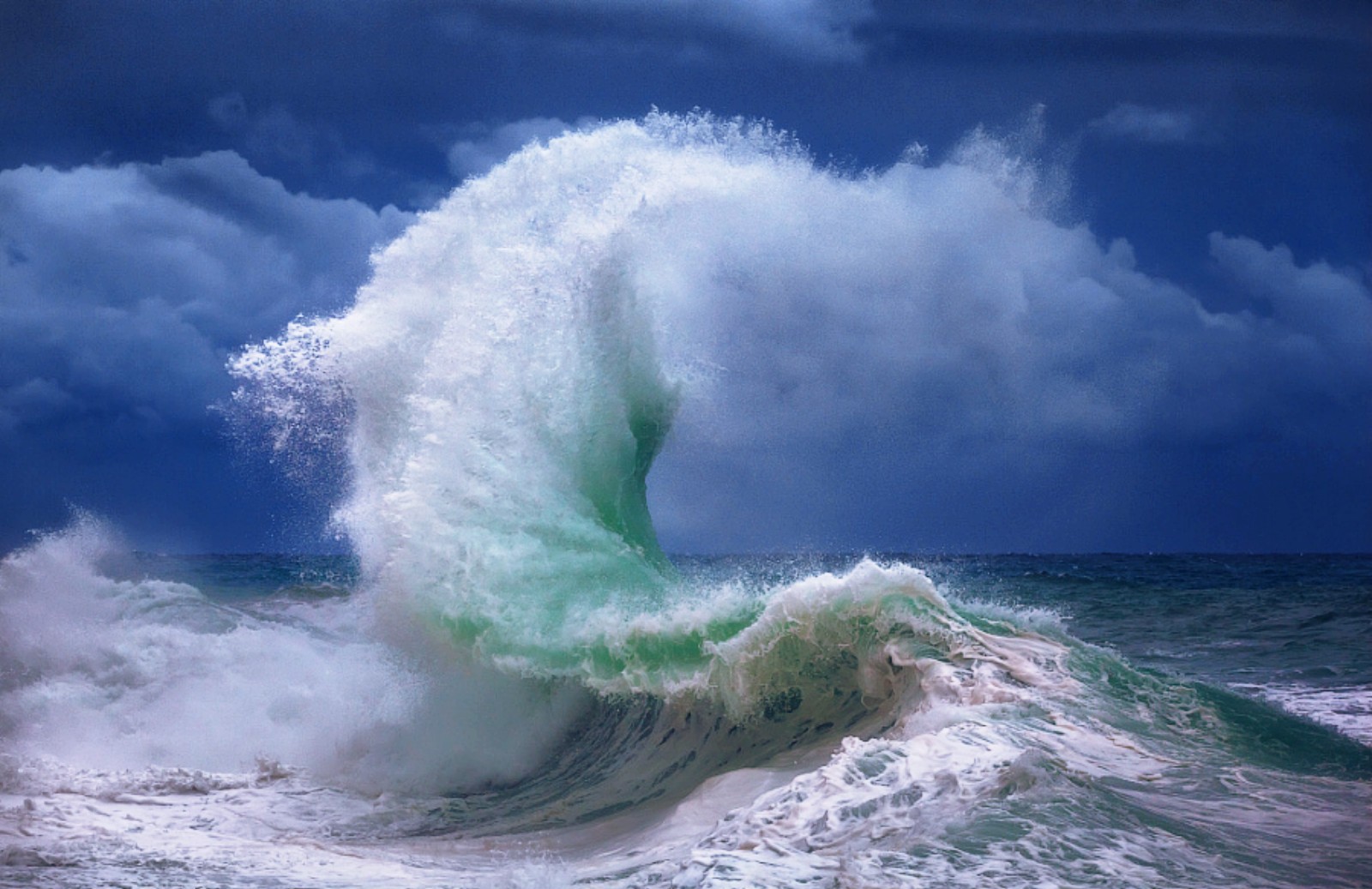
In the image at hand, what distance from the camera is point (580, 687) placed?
27.0 ft

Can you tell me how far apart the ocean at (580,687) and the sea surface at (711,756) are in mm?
29

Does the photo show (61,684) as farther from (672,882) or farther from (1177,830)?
(1177,830)

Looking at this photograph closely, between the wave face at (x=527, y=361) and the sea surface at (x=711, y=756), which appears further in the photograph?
the wave face at (x=527, y=361)

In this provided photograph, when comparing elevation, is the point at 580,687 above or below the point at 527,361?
below

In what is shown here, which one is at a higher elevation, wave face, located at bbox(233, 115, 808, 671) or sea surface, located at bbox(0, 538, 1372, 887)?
wave face, located at bbox(233, 115, 808, 671)

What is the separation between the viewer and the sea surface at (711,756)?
4.54 m

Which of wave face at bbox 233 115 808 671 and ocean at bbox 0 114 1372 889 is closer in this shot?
ocean at bbox 0 114 1372 889

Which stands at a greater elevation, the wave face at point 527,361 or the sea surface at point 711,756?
the wave face at point 527,361

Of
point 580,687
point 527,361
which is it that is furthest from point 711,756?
point 527,361

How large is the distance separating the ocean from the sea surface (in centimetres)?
3

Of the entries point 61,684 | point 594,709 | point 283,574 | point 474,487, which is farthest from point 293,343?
point 283,574

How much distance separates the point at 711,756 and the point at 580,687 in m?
1.56

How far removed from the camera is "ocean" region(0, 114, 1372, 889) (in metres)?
4.78

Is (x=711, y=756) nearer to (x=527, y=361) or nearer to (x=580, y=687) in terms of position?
(x=580, y=687)
